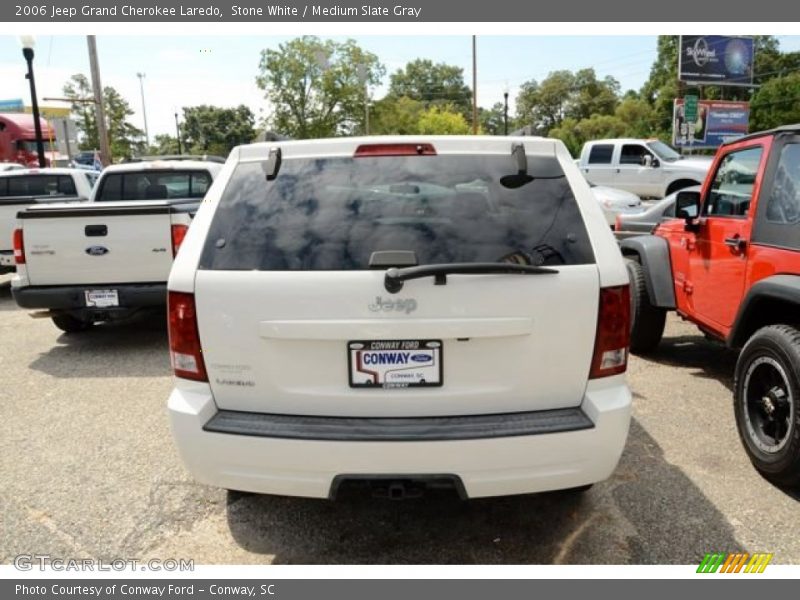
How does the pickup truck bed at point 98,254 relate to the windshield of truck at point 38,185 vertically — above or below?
below

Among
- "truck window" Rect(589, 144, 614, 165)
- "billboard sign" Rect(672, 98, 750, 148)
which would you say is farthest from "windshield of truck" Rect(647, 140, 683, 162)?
"billboard sign" Rect(672, 98, 750, 148)

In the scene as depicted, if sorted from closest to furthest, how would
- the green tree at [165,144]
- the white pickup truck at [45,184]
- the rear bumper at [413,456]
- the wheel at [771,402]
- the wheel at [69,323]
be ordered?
the rear bumper at [413,456] < the wheel at [771,402] < the wheel at [69,323] < the white pickup truck at [45,184] < the green tree at [165,144]

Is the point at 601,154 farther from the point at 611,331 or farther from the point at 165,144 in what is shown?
the point at 165,144

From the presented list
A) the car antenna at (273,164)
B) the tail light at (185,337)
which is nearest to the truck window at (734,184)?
the car antenna at (273,164)

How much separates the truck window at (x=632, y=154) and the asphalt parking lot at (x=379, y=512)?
46.3 ft

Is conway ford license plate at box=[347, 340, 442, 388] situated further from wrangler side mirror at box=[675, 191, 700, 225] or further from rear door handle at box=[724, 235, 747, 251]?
wrangler side mirror at box=[675, 191, 700, 225]

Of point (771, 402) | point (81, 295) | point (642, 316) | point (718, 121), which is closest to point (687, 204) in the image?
point (642, 316)

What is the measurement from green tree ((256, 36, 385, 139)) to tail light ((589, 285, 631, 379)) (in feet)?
165

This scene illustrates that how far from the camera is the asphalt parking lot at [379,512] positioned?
2.88m

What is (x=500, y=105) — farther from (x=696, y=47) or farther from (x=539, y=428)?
(x=539, y=428)

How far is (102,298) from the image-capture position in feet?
19.9

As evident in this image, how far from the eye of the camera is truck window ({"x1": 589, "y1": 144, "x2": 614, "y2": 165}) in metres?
18.0

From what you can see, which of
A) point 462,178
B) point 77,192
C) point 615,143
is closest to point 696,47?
point 615,143

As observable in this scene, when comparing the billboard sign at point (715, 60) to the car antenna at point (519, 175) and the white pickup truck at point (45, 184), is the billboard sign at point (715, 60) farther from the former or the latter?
the car antenna at point (519, 175)
